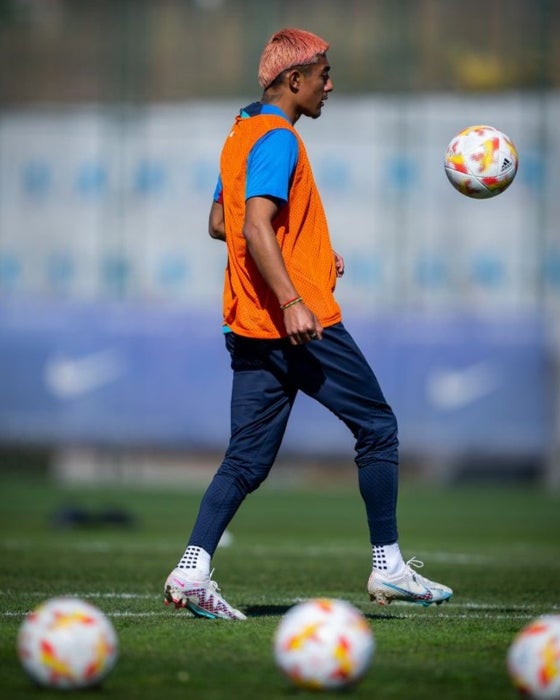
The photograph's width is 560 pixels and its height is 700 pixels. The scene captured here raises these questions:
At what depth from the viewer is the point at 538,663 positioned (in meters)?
3.97

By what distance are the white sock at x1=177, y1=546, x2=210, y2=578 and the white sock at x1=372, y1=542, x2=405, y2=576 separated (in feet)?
2.30

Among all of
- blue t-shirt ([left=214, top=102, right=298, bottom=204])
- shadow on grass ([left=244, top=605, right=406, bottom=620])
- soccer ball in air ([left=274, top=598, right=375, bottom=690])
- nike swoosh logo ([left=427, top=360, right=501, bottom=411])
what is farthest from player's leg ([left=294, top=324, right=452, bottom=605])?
nike swoosh logo ([left=427, top=360, right=501, bottom=411])

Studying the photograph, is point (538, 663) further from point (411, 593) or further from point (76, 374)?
point (76, 374)

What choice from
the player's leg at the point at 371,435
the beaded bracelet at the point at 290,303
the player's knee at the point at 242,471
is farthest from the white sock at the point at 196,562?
the beaded bracelet at the point at 290,303

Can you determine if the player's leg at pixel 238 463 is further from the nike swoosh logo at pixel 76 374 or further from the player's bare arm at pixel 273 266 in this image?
the nike swoosh logo at pixel 76 374

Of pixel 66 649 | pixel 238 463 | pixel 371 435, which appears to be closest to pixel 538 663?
pixel 66 649

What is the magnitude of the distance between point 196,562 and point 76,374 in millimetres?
15054

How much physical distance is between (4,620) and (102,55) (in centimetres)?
1836

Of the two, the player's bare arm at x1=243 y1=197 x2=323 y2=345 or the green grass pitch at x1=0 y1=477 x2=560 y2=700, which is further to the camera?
the player's bare arm at x1=243 y1=197 x2=323 y2=345

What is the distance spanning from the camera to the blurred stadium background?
19984 mm

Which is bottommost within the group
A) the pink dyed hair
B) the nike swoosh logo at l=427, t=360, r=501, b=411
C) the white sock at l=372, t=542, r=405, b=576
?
the nike swoosh logo at l=427, t=360, r=501, b=411

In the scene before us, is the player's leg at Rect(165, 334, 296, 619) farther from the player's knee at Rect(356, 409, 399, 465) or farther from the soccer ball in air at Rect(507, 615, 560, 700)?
the soccer ball in air at Rect(507, 615, 560, 700)

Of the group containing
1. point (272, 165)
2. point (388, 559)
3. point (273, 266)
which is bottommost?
point (388, 559)

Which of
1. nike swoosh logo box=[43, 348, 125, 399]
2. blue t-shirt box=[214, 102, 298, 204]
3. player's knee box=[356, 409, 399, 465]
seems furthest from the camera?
nike swoosh logo box=[43, 348, 125, 399]
